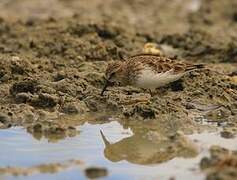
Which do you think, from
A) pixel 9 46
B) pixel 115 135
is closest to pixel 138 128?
pixel 115 135

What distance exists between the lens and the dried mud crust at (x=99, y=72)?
9156mm

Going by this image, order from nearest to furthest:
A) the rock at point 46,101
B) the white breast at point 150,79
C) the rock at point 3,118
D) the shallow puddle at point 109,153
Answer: the shallow puddle at point 109,153, the rock at point 3,118, the rock at point 46,101, the white breast at point 150,79

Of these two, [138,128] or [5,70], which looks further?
[5,70]

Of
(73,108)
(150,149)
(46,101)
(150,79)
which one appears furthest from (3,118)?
(150,79)

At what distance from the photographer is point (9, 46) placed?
13.2 metres

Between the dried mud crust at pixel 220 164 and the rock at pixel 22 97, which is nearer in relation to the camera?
the dried mud crust at pixel 220 164

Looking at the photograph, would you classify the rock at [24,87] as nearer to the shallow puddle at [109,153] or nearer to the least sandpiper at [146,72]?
the least sandpiper at [146,72]

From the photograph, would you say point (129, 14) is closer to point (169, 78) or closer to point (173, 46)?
point (173, 46)

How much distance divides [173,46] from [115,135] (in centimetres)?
602

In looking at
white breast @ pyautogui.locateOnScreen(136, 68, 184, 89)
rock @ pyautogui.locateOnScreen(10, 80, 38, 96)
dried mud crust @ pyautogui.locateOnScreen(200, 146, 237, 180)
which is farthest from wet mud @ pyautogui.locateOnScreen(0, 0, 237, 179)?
dried mud crust @ pyautogui.locateOnScreen(200, 146, 237, 180)

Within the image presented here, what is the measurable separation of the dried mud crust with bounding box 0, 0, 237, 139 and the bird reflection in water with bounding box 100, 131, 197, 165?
47 centimetres

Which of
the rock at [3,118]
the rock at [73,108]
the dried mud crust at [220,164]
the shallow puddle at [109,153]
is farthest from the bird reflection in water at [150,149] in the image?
the rock at [3,118]

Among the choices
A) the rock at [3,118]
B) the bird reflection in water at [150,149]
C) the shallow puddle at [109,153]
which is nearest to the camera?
the shallow puddle at [109,153]

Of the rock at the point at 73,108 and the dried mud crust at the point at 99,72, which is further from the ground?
the dried mud crust at the point at 99,72
